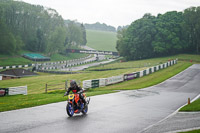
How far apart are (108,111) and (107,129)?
446cm

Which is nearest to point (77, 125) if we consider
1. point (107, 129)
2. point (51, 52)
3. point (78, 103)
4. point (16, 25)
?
point (107, 129)

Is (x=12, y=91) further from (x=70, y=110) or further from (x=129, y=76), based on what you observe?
(x=129, y=76)

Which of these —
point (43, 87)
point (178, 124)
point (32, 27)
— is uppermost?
point (32, 27)

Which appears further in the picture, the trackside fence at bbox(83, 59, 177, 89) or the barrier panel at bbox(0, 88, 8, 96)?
the trackside fence at bbox(83, 59, 177, 89)

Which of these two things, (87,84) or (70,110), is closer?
(70,110)

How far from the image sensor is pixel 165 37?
3821 inches

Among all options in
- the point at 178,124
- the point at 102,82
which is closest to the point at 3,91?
the point at 102,82

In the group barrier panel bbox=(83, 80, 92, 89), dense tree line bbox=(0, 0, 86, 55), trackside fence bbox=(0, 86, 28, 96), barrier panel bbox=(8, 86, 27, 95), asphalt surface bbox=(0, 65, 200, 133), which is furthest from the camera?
dense tree line bbox=(0, 0, 86, 55)

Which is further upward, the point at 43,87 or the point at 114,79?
the point at 114,79

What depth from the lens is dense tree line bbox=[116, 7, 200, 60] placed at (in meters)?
96.0

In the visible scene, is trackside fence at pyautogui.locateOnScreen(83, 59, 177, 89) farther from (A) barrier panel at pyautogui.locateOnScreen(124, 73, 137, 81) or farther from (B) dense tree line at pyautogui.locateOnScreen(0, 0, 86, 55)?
(B) dense tree line at pyautogui.locateOnScreen(0, 0, 86, 55)

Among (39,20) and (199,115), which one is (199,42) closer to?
(39,20)

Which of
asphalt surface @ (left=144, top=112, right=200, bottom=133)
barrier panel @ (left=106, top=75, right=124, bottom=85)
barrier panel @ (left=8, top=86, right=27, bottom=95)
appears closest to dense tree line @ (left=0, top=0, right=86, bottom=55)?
barrier panel @ (left=106, top=75, right=124, bottom=85)

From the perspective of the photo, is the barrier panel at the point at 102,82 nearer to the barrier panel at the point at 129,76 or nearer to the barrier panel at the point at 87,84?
the barrier panel at the point at 87,84
